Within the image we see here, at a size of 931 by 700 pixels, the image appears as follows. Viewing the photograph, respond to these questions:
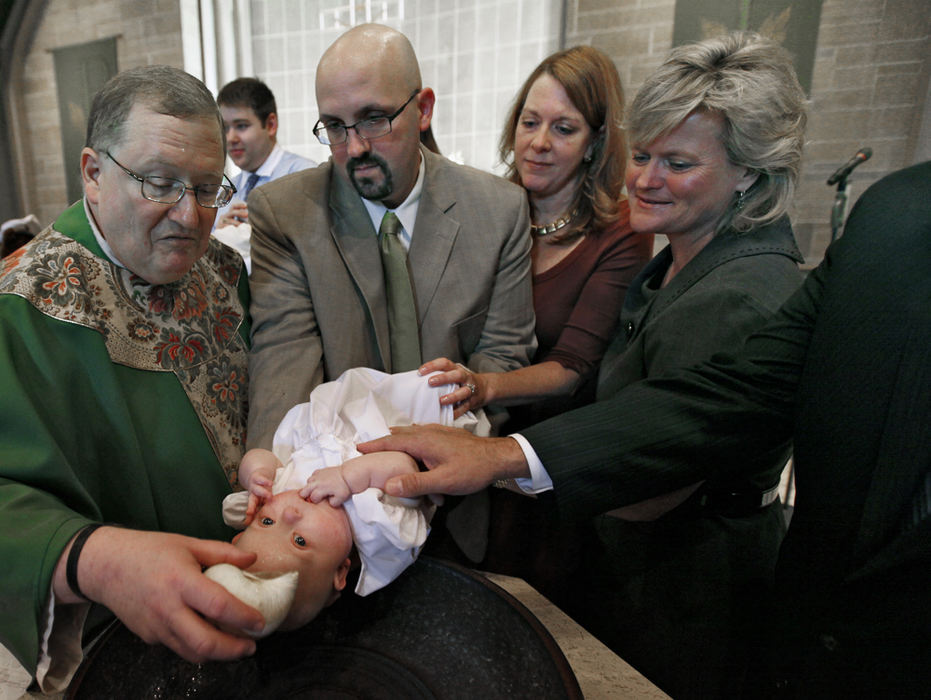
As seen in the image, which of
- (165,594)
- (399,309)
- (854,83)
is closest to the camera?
(165,594)

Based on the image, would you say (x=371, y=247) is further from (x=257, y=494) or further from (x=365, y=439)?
(x=257, y=494)

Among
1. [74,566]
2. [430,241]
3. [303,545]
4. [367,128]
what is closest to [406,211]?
[430,241]

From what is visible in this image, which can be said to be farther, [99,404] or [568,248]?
[568,248]

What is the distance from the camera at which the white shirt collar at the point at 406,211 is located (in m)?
1.82

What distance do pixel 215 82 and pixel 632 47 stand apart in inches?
167

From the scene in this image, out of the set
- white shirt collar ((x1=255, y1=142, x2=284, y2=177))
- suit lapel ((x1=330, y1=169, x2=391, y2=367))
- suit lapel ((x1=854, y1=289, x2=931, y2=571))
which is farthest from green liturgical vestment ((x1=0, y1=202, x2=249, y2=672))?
white shirt collar ((x1=255, y1=142, x2=284, y2=177))

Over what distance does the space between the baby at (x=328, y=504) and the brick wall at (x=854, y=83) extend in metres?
4.26

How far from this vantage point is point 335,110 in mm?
1631

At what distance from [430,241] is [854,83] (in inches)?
169

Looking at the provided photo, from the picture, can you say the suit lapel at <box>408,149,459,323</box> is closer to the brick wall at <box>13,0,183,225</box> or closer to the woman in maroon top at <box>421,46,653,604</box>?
the woman in maroon top at <box>421,46,653,604</box>

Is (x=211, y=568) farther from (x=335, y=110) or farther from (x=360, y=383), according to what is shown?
(x=335, y=110)

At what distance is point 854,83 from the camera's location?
4.31m

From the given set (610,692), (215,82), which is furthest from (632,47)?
(610,692)

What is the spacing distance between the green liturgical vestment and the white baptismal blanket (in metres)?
0.20
